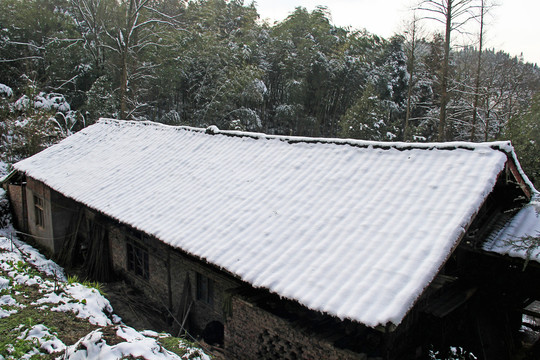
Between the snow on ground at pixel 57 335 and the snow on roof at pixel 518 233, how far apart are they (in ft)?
15.8

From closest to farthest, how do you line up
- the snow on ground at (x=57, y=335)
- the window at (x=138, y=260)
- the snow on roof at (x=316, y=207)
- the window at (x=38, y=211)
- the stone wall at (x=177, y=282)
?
1. the snow on ground at (x=57, y=335)
2. the snow on roof at (x=316, y=207)
3. the stone wall at (x=177, y=282)
4. the window at (x=138, y=260)
5. the window at (x=38, y=211)

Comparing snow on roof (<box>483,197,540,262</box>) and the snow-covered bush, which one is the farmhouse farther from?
the snow-covered bush

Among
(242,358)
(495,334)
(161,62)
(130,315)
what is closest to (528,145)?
(495,334)

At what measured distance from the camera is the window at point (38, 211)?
45.0 ft

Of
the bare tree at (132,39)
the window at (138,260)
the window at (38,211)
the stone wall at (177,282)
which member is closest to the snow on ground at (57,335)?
the stone wall at (177,282)

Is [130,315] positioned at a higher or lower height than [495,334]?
lower

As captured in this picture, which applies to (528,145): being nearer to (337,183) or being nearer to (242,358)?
(337,183)

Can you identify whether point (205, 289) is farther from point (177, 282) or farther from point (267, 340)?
point (267, 340)

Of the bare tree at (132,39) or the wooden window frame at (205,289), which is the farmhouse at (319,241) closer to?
the wooden window frame at (205,289)

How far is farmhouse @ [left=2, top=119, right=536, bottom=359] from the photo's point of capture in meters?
4.82

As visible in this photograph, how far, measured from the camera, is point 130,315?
8.77 m

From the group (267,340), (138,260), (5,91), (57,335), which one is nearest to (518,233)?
(267,340)

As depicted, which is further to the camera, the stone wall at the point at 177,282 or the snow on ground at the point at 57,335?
the stone wall at the point at 177,282

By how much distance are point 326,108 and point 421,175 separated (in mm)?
30048
